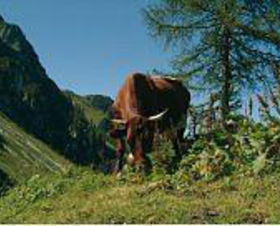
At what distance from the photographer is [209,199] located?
1027 cm

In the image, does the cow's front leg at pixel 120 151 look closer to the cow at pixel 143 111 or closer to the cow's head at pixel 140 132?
the cow at pixel 143 111

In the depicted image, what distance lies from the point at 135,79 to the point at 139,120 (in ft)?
11.2

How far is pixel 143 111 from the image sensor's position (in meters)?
17.2

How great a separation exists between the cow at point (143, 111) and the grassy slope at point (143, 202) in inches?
60.7

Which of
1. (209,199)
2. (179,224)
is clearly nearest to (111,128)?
(209,199)

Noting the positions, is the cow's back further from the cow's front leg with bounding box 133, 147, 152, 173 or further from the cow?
the cow's front leg with bounding box 133, 147, 152, 173

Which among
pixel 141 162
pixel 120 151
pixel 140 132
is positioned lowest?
pixel 141 162

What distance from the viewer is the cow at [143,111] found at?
48.7ft

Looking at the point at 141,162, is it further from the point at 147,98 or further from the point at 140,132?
the point at 147,98


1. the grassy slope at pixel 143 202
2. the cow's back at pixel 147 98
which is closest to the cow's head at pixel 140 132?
the cow's back at pixel 147 98

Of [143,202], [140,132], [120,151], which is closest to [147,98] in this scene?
[120,151]

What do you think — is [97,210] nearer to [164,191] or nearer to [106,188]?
[164,191]

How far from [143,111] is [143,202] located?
6.92 meters

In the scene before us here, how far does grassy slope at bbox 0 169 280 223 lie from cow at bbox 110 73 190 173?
5.06 feet
